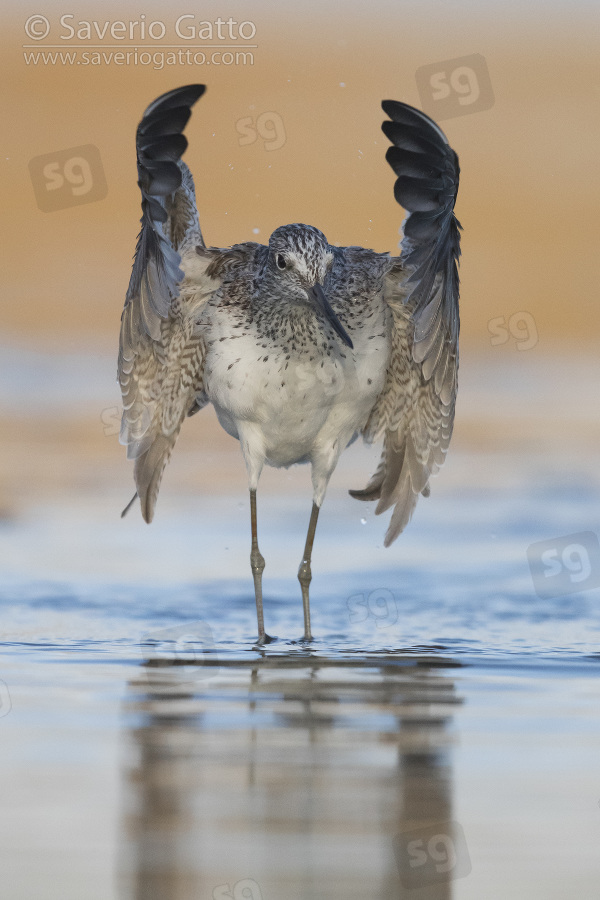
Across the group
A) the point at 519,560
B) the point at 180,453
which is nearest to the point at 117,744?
the point at 519,560

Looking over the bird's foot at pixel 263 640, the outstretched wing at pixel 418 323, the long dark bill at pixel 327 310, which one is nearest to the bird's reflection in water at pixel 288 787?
the bird's foot at pixel 263 640

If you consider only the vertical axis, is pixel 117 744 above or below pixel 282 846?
above

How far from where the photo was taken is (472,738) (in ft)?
17.6

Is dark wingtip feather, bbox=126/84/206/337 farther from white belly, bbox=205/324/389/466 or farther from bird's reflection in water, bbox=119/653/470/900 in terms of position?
bird's reflection in water, bbox=119/653/470/900

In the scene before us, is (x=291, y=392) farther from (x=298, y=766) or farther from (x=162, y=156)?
(x=298, y=766)

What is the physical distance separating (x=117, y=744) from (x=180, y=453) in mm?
11541

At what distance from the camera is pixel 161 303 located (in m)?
8.33

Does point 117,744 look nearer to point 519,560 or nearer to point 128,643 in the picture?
point 128,643

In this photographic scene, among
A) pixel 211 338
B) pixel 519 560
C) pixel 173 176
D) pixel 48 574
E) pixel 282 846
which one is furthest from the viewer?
pixel 519 560

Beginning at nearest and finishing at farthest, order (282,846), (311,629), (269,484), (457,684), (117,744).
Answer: (282,846), (117,744), (457,684), (311,629), (269,484)

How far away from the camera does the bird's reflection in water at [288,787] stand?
377cm

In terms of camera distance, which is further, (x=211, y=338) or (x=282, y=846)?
(x=211, y=338)

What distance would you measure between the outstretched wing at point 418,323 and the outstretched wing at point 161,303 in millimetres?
1157

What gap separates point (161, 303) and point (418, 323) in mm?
1504
